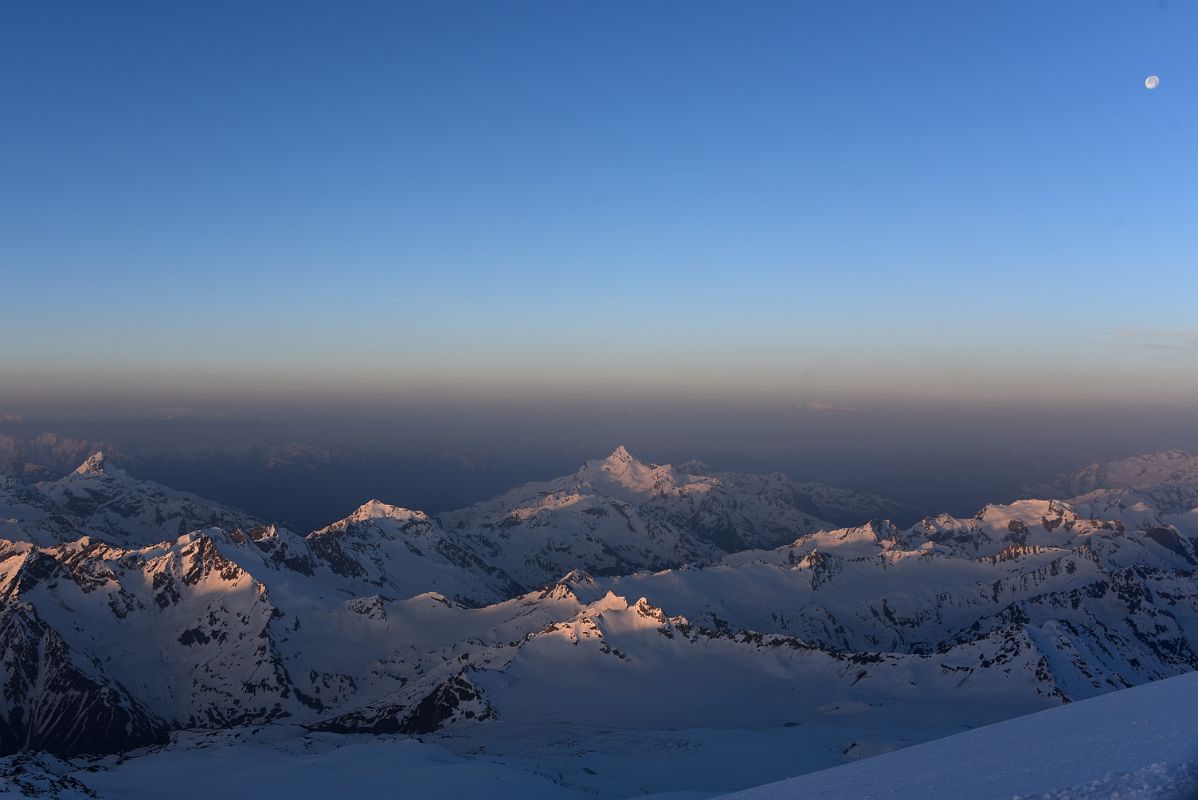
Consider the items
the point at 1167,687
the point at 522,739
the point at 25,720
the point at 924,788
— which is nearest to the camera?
the point at 924,788

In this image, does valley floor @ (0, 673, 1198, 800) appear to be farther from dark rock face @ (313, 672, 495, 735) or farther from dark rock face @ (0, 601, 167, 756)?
dark rock face @ (0, 601, 167, 756)

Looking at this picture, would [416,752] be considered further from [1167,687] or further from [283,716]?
[283,716]

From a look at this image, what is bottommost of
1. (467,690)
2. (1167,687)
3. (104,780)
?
(467,690)

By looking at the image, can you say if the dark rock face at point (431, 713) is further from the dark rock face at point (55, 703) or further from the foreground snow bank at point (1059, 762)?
the foreground snow bank at point (1059, 762)

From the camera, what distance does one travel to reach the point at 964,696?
141625mm

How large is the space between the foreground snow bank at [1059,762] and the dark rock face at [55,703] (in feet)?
647

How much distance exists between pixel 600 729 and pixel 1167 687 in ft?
415

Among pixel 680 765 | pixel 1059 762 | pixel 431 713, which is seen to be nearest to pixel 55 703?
pixel 431 713

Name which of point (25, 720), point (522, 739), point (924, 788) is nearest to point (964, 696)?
point (522, 739)

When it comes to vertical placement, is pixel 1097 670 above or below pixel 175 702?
above

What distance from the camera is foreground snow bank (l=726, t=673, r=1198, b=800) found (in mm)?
8367

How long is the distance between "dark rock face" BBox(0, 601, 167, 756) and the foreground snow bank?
197 m

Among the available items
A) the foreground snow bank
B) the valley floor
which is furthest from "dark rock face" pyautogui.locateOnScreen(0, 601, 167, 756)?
the foreground snow bank

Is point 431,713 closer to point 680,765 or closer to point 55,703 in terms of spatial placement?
point 680,765
